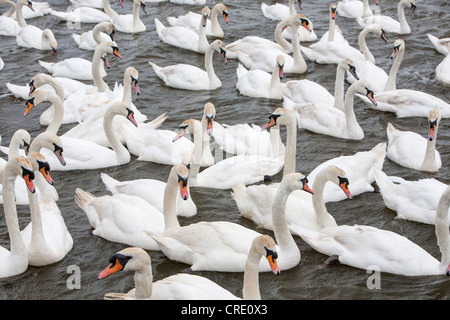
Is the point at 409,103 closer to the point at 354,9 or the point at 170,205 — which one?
the point at 170,205

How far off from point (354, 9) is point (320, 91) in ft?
20.5

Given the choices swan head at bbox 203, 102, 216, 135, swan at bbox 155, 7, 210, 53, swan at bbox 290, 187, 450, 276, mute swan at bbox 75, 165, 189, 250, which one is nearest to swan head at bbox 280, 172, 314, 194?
swan at bbox 290, 187, 450, 276

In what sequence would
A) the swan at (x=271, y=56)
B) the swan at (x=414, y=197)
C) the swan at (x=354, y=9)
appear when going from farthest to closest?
the swan at (x=354, y=9) → the swan at (x=271, y=56) → the swan at (x=414, y=197)

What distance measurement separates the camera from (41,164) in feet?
35.2

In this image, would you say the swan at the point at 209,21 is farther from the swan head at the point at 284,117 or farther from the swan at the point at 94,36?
the swan head at the point at 284,117

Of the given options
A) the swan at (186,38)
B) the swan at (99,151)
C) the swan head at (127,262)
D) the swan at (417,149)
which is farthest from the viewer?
the swan at (186,38)

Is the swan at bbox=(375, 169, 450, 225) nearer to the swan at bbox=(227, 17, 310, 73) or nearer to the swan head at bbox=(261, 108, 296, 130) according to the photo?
the swan head at bbox=(261, 108, 296, 130)

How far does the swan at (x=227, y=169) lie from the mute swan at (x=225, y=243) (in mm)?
2039

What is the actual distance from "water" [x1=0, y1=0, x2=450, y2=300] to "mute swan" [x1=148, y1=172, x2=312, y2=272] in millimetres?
152

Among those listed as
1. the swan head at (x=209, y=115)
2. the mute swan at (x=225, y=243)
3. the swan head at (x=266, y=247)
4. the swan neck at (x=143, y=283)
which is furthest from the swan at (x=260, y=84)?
the swan neck at (x=143, y=283)

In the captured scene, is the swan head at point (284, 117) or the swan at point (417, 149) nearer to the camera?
Result: the swan head at point (284, 117)

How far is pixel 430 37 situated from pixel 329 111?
5.13 metres

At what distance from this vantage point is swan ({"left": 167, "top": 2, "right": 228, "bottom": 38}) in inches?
768

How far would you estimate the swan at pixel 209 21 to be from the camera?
19500 millimetres
